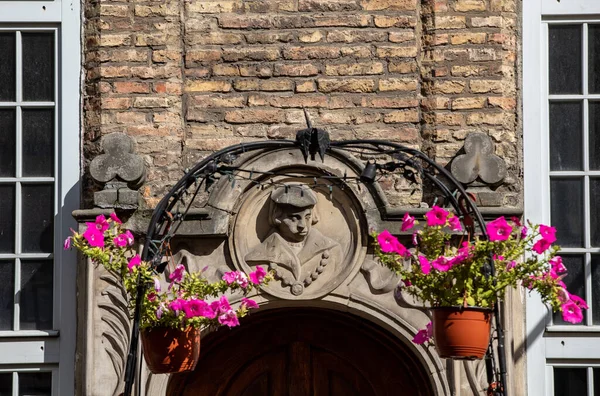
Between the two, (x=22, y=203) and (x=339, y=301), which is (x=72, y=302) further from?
(x=339, y=301)

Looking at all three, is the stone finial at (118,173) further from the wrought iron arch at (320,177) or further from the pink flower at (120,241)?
the pink flower at (120,241)

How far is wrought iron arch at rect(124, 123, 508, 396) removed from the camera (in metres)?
6.94

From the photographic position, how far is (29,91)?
8.05 meters

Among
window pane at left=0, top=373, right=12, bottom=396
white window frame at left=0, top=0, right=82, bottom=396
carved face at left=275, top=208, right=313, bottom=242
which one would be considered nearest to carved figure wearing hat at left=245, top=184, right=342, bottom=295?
carved face at left=275, top=208, right=313, bottom=242

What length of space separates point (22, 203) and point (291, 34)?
1868 mm

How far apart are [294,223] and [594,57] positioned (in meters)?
2.10

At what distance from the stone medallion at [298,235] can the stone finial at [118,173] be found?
60cm

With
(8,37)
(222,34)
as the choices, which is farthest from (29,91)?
(222,34)

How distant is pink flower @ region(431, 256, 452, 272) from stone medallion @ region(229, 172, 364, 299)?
3.40 feet

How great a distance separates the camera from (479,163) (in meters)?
7.48

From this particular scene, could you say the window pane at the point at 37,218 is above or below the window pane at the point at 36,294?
above

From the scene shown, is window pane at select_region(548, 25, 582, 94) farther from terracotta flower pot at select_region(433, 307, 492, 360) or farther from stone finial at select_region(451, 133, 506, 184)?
terracotta flower pot at select_region(433, 307, 492, 360)

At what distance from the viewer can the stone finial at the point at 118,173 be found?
24.5ft

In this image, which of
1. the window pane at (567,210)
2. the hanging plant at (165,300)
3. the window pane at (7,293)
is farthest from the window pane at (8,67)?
the window pane at (567,210)
